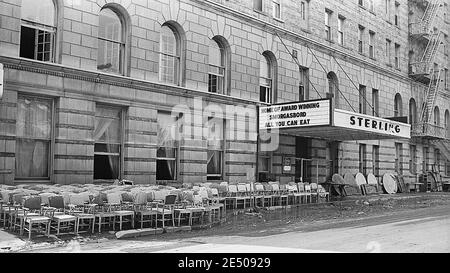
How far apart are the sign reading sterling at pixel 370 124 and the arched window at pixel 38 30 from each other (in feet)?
44.0

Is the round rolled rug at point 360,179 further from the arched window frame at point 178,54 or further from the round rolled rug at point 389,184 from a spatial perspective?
the arched window frame at point 178,54

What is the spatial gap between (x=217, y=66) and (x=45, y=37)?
30.6ft

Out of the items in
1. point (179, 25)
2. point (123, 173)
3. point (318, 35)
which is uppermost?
point (318, 35)

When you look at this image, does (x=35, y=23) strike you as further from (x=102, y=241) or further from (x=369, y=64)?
(x=369, y=64)

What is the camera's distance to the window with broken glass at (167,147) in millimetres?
22031

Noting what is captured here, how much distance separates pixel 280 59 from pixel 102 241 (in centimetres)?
1947

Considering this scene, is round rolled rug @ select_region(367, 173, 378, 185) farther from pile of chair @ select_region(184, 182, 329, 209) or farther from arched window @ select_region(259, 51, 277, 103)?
arched window @ select_region(259, 51, 277, 103)

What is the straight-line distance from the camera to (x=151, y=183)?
2114 centimetres

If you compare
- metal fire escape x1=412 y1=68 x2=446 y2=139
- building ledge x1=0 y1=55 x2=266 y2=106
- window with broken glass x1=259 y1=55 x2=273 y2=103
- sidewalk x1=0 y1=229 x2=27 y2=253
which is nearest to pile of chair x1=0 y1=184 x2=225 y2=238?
sidewalk x1=0 y1=229 x2=27 y2=253

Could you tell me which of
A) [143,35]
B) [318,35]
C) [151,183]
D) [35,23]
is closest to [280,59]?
[318,35]

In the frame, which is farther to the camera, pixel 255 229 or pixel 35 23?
pixel 35 23

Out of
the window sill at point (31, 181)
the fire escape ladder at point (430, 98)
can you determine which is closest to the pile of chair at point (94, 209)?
the window sill at point (31, 181)

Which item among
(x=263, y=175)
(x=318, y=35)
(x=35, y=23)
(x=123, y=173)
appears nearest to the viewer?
(x=35, y=23)

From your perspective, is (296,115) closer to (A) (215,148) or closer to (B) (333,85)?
(A) (215,148)
